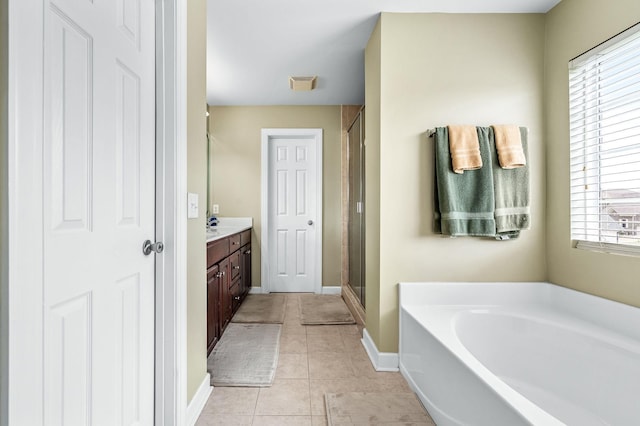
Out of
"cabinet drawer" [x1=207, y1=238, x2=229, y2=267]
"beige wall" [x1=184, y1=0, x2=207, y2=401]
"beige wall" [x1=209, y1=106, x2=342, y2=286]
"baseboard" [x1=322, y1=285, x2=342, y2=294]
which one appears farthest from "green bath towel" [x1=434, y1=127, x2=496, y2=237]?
"baseboard" [x1=322, y1=285, x2=342, y2=294]

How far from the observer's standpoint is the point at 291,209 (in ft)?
13.5

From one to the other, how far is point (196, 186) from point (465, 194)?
5.15ft

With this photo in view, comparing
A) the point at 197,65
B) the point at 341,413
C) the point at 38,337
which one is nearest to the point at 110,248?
the point at 38,337

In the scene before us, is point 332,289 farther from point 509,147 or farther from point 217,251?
point 509,147

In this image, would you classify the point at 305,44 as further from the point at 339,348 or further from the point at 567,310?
the point at 567,310

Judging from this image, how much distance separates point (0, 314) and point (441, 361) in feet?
5.13

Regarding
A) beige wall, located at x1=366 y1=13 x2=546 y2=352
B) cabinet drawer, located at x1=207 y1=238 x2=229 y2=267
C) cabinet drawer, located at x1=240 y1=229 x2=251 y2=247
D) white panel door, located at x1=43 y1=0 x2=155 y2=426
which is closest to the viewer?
white panel door, located at x1=43 y1=0 x2=155 y2=426

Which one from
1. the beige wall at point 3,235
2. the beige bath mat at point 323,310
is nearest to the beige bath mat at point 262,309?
the beige bath mat at point 323,310

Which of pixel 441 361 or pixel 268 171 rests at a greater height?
pixel 268 171

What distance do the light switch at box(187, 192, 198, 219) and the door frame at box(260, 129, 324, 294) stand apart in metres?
2.41

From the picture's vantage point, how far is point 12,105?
0.67m

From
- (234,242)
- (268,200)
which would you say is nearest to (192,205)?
(234,242)

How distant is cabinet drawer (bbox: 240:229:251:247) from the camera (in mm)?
3448

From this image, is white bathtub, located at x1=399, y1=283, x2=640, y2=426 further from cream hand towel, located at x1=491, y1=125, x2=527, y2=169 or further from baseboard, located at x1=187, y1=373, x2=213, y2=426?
baseboard, located at x1=187, y1=373, x2=213, y2=426
